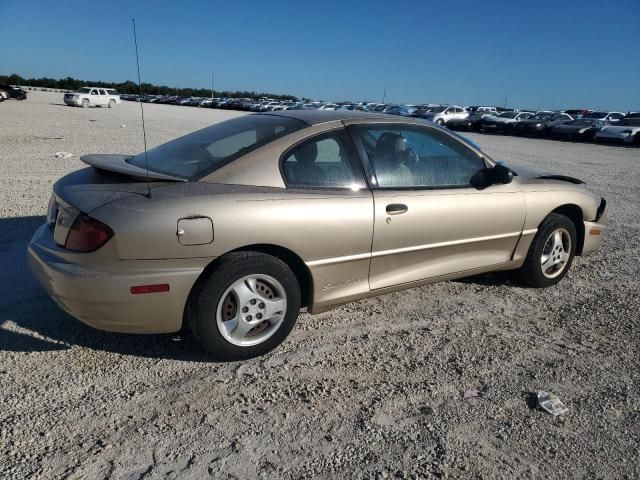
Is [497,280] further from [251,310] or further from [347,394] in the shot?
[251,310]

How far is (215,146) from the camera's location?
10.9 feet

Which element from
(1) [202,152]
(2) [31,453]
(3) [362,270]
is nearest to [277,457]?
(2) [31,453]

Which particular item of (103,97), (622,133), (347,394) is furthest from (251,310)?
(103,97)

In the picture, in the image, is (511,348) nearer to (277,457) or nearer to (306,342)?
(306,342)

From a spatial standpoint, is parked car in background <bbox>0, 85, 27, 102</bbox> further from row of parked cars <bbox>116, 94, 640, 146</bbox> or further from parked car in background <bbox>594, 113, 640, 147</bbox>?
parked car in background <bbox>594, 113, 640, 147</bbox>

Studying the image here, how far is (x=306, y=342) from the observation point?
10.9 feet

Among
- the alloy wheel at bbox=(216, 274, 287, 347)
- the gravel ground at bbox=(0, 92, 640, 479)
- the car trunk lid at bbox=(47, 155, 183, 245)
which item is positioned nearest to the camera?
the gravel ground at bbox=(0, 92, 640, 479)

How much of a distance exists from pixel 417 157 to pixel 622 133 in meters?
25.1

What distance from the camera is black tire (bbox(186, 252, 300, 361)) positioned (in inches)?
109

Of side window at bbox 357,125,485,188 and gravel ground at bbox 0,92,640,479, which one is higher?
side window at bbox 357,125,485,188

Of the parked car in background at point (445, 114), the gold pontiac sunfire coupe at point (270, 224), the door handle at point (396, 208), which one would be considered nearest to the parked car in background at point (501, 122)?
the parked car in background at point (445, 114)

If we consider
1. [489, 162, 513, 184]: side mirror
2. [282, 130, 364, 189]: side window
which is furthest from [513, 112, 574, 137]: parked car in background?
[282, 130, 364, 189]: side window

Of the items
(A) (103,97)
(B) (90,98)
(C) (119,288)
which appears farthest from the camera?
(A) (103,97)

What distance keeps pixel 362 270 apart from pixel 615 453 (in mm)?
1653
